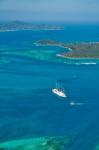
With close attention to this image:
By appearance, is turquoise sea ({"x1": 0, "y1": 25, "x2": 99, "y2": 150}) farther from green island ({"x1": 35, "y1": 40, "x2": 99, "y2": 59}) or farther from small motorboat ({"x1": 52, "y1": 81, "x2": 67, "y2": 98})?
green island ({"x1": 35, "y1": 40, "x2": 99, "y2": 59})

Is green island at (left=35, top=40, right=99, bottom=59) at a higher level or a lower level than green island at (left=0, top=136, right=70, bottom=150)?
higher

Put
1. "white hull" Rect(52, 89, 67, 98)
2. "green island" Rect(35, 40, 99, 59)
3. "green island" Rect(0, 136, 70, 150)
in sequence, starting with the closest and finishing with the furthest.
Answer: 1. "green island" Rect(0, 136, 70, 150)
2. "white hull" Rect(52, 89, 67, 98)
3. "green island" Rect(35, 40, 99, 59)

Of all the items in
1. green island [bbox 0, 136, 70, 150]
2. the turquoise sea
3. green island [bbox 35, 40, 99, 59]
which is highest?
green island [bbox 35, 40, 99, 59]

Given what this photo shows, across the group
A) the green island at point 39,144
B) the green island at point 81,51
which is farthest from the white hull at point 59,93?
the green island at point 81,51

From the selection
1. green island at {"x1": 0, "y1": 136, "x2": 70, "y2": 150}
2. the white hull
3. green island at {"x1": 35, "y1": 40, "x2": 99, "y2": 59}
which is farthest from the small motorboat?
green island at {"x1": 35, "y1": 40, "x2": 99, "y2": 59}

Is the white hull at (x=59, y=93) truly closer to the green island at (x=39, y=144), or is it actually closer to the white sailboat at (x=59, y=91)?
the white sailboat at (x=59, y=91)

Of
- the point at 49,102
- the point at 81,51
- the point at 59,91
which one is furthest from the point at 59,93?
the point at 81,51

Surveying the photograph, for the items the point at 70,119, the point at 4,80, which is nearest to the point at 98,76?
the point at 4,80
